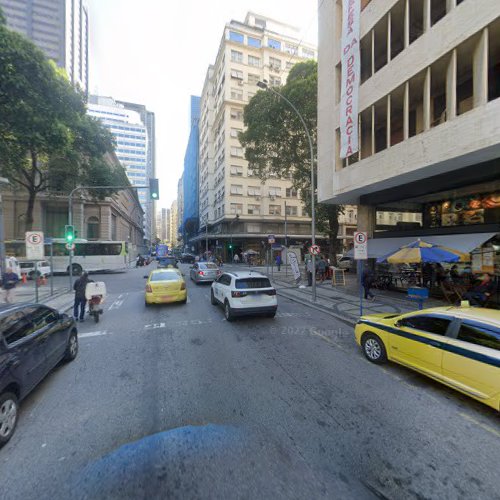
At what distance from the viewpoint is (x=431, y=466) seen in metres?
2.70

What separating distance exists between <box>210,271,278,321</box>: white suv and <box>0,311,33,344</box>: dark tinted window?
16.3ft

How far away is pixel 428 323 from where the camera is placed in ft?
14.5

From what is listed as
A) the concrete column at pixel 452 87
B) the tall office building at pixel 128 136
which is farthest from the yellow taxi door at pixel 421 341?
the tall office building at pixel 128 136

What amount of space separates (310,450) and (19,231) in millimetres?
38475

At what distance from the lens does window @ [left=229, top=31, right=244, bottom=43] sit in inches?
1625

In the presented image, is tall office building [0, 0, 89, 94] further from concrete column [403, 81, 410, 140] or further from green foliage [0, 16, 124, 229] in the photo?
concrete column [403, 81, 410, 140]

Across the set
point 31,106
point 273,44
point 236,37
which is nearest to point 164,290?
point 31,106

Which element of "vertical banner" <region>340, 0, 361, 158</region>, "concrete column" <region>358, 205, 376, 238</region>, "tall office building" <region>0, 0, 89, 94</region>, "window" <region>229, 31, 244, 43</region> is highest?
"tall office building" <region>0, 0, 89, 94</region>

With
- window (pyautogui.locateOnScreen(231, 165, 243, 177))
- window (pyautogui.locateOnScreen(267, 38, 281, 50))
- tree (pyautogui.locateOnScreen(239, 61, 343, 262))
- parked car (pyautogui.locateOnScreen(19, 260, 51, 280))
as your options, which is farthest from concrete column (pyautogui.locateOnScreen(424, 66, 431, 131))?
window (pyautogui.locateOnScreen(267, 38, 281, 50))

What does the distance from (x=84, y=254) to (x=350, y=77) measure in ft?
85.0

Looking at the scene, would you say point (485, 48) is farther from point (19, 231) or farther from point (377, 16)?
point (19, 231)

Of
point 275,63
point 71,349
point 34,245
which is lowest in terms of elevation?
point 71,349

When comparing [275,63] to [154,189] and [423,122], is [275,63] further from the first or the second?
[423,122]

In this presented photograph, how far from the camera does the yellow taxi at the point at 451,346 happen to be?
11.4ft
